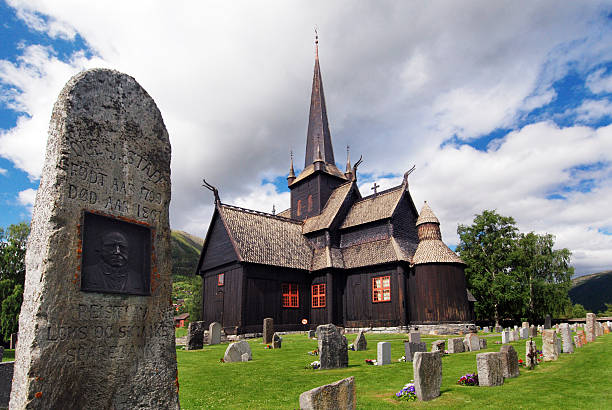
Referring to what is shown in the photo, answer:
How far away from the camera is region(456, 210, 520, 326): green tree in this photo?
3788cm

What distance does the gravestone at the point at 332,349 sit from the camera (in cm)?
1191

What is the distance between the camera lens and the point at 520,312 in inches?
1522

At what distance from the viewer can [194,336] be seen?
60.9ft

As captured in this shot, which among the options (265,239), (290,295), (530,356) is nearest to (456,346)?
(530,356)

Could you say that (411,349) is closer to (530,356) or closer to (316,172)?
(530,356)

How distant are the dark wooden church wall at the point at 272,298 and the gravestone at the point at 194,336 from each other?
23.0ft

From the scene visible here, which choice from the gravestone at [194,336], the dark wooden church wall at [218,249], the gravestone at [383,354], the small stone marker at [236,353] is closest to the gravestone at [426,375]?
the gravestone at [383,354]

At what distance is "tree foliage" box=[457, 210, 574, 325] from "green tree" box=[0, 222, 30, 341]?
120ft

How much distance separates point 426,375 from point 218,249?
23.3 metres

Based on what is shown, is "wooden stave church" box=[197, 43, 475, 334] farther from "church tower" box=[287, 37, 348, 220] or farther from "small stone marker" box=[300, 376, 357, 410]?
"small stone marker" box=[300, 376, 357, 410]

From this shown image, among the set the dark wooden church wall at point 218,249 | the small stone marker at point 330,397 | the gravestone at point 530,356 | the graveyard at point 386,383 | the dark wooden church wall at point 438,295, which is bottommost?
the graveyard at point 386,383

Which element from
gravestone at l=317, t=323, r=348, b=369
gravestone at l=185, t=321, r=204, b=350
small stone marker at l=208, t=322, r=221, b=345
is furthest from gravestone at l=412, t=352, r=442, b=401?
small stone marker at l=208, t=322, r=221, b=345

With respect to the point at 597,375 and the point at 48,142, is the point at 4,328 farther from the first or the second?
the point at 597,375

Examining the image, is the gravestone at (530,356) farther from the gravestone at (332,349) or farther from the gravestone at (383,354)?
the gravestone at (332,349)
